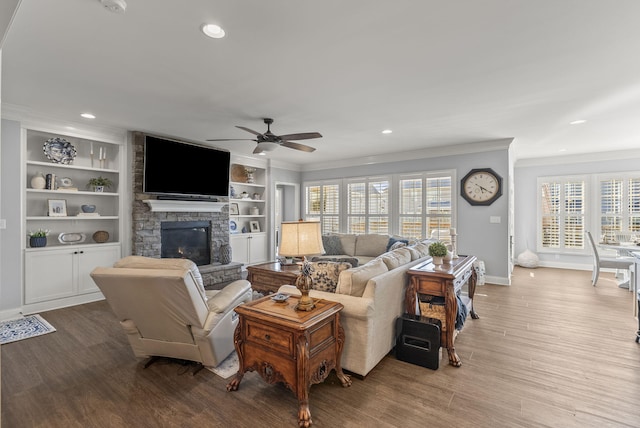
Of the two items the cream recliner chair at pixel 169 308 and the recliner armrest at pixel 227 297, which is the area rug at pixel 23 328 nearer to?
the cream recliner chair at pixel 169 308

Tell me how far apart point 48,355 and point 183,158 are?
3371 millimetres

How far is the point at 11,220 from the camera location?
3.91 meters

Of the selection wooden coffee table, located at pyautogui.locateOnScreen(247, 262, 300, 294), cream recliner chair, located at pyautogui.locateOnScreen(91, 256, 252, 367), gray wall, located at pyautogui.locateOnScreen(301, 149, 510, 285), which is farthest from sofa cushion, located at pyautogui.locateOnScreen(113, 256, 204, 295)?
gray wall, located at pyautogui.locateOnScreen(301, 149, 510, 285)

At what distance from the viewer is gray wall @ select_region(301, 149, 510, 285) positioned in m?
5.55

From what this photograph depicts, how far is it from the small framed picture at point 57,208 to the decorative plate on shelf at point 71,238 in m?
0.31

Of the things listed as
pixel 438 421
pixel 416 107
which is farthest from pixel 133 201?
pixel 438 421

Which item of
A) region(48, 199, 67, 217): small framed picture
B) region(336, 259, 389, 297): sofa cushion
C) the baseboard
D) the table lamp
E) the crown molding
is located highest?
the crown molding

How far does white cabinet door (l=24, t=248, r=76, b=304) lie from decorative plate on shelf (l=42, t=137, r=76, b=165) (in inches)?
52.1

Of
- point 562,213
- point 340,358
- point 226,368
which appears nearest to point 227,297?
point 226,368

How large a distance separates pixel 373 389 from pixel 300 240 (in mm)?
1268

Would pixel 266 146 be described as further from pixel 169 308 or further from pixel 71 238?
pixel 71 238

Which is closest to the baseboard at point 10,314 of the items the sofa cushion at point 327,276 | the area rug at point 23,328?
the area rug at point 23,328

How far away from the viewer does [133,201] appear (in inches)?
197

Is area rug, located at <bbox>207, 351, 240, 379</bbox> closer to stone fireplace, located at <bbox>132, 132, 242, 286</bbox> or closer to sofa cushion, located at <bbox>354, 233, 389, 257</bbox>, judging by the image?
stone fireplace, located at <bbox>132, 132, 242, 286</bbox>
